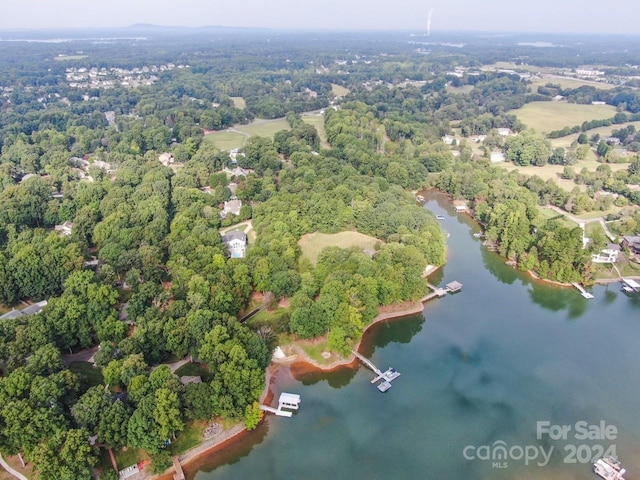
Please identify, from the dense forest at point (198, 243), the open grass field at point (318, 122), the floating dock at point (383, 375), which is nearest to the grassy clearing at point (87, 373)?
the dense forest at point (198, 243)

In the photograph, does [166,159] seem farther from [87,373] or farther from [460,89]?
[460,89]

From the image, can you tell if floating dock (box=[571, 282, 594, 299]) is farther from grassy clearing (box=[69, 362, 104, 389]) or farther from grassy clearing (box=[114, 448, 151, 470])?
grassy clearing (box=[69, 362, 104, 389])

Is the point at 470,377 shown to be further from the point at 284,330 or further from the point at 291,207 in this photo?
the point at 291,207

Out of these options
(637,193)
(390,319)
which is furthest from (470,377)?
(637,193)

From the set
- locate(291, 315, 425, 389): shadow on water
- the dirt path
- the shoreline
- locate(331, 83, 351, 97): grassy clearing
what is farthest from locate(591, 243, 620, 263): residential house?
locate(331, 83, 351, 97): grassy clearing

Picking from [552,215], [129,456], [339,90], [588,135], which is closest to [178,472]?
[129,456]

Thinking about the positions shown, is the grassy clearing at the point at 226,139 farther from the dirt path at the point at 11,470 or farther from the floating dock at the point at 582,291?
the dirt path at the point at 11,470
